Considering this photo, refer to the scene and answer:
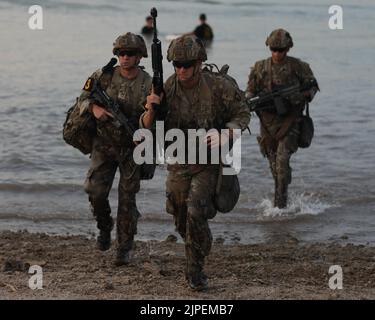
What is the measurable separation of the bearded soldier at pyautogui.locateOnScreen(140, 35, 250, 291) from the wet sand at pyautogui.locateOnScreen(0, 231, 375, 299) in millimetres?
368

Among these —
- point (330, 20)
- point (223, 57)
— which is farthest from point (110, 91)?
point (330, 20)

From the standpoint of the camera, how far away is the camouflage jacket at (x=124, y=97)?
8125mm

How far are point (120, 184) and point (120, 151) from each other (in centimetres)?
30

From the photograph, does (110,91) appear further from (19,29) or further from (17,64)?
(19,29)

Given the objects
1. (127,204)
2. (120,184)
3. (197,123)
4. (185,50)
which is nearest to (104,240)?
(127,204)

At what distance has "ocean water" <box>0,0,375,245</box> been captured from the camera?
11336 mm

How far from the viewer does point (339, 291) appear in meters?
7.48

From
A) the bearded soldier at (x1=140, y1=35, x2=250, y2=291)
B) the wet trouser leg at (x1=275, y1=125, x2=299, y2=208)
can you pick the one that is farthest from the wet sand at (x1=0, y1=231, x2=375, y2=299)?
the wet trouser leg at (x1=275, y1=125, x2=299, y2=208)

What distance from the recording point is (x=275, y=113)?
1120cm

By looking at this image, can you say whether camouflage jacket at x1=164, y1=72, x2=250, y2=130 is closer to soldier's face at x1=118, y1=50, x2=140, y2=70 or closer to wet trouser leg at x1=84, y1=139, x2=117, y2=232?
soldier's face at x1=118, y1=50, x2=140, y2=70

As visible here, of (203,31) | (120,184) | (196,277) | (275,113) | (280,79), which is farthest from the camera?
(203,31)

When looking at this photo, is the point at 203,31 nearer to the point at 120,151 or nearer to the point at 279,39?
the point at 279,39

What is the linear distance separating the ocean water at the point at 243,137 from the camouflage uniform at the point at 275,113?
615 millimetres

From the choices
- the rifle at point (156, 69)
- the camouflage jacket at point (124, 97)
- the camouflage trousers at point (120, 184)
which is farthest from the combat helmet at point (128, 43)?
the camouflage trousers at point (120, 184)
